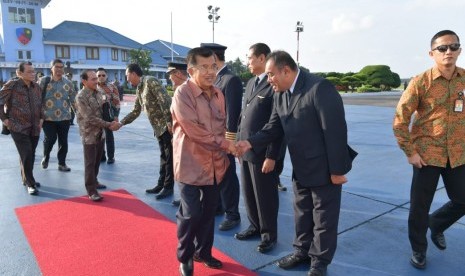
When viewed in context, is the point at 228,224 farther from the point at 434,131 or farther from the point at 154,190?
the point at 434,131

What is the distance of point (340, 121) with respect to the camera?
8.37 ft

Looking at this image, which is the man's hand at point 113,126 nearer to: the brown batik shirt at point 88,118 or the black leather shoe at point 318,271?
the brown batik shirt at point 88,118

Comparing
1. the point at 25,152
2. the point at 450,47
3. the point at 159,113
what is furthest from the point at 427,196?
the point at 25,152

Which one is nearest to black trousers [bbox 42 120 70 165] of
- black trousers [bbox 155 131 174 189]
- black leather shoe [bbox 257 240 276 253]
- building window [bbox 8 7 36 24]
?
black trousers [bbox 155 131 174 189]

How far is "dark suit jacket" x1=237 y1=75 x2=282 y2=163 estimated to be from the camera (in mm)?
3174

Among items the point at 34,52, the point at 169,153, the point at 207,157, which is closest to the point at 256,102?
the point at 207,157

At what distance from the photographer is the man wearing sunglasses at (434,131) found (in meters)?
2.68

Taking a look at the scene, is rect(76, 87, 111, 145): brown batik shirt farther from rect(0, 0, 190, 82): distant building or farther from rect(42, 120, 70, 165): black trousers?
rect(0, 0, 190, 82): distant building

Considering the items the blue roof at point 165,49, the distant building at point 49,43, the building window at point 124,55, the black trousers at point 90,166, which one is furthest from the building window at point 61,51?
the black trousers at point 90,166

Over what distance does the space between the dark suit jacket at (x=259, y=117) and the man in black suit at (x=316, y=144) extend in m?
0.31

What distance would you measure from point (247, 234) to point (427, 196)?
1.65 m

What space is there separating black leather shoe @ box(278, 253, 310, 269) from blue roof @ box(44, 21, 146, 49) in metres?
47.1

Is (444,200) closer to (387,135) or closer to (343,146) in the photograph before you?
(343,146)

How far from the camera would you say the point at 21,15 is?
137ft
